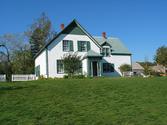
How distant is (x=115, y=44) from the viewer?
4903 cm

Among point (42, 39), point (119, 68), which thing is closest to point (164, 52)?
point (119, 68)

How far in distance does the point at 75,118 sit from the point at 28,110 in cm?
214

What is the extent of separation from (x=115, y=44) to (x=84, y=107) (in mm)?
36894

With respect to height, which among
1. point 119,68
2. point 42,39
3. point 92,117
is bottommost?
point 92,117

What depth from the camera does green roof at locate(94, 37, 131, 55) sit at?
46.5m

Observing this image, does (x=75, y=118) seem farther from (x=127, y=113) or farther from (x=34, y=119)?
(x=127, y=113)

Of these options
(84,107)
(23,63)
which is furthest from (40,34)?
(84,107)

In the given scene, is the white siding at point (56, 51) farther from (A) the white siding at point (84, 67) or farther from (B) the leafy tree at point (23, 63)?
(B) the leafy tree at point (23, 63)

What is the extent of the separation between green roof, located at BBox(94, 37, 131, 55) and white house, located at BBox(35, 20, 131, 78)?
1.40m

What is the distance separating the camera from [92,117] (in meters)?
11.2

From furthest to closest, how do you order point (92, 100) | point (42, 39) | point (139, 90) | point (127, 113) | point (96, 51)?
point (42, 39) → point (96, 51) → point (139, 90) → point (92, 100) → point (127, 113)

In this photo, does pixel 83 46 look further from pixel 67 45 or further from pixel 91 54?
pixel 67 45

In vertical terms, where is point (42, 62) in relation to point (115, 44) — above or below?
below

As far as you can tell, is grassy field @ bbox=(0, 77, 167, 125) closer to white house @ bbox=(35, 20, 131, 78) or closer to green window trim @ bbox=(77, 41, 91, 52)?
white house @ bbox=(35, 20, 131, 78)
